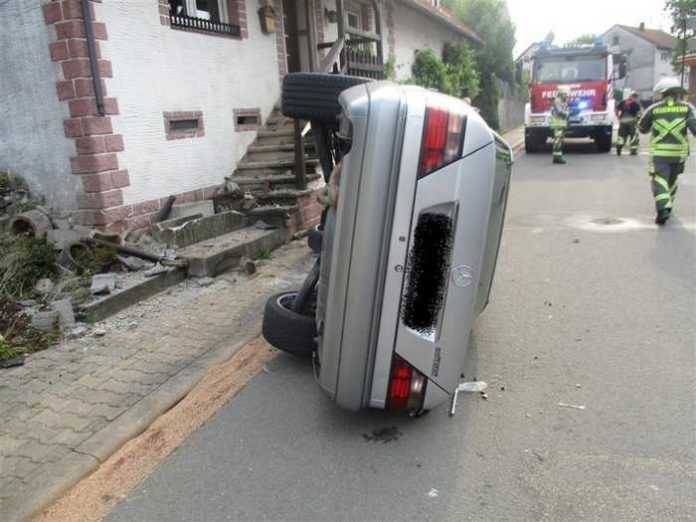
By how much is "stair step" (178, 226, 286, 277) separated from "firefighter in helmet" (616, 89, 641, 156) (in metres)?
12.8

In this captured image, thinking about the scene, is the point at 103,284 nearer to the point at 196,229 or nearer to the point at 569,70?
the point at 196,229

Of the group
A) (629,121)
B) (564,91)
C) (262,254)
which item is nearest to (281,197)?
(262,254)

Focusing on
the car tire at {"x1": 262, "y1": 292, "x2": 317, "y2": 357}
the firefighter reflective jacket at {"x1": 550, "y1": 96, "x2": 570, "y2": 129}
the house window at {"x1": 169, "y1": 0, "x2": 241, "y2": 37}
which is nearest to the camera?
the car tire at {"x1": 262, "y1": 292, "x2": 317, "y2": 357}

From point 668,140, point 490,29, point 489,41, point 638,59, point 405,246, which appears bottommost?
point 668,140

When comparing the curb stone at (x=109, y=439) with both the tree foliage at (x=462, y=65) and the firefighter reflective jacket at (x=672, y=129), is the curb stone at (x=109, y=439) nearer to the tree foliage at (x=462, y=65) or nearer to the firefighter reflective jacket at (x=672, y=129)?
the firefighter reflective jacket at (x=672, y=129)

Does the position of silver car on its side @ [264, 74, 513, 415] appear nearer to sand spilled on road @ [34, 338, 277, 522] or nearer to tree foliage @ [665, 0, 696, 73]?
sand spilled on road @ [34, 338, 277, 522]

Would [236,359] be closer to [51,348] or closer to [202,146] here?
[51,348]

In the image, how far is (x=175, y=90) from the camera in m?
7.41

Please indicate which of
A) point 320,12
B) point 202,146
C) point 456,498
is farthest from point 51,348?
point 320,12

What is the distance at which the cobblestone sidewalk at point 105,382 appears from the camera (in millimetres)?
2926

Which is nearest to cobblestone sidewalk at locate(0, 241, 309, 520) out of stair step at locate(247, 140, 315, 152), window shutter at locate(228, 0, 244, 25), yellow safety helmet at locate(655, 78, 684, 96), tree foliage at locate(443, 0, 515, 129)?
stair step at locate(247, 140, 315, 152)

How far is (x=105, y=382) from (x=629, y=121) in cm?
1667

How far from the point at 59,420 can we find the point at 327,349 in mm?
1703

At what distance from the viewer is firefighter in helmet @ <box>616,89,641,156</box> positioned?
642 inches
